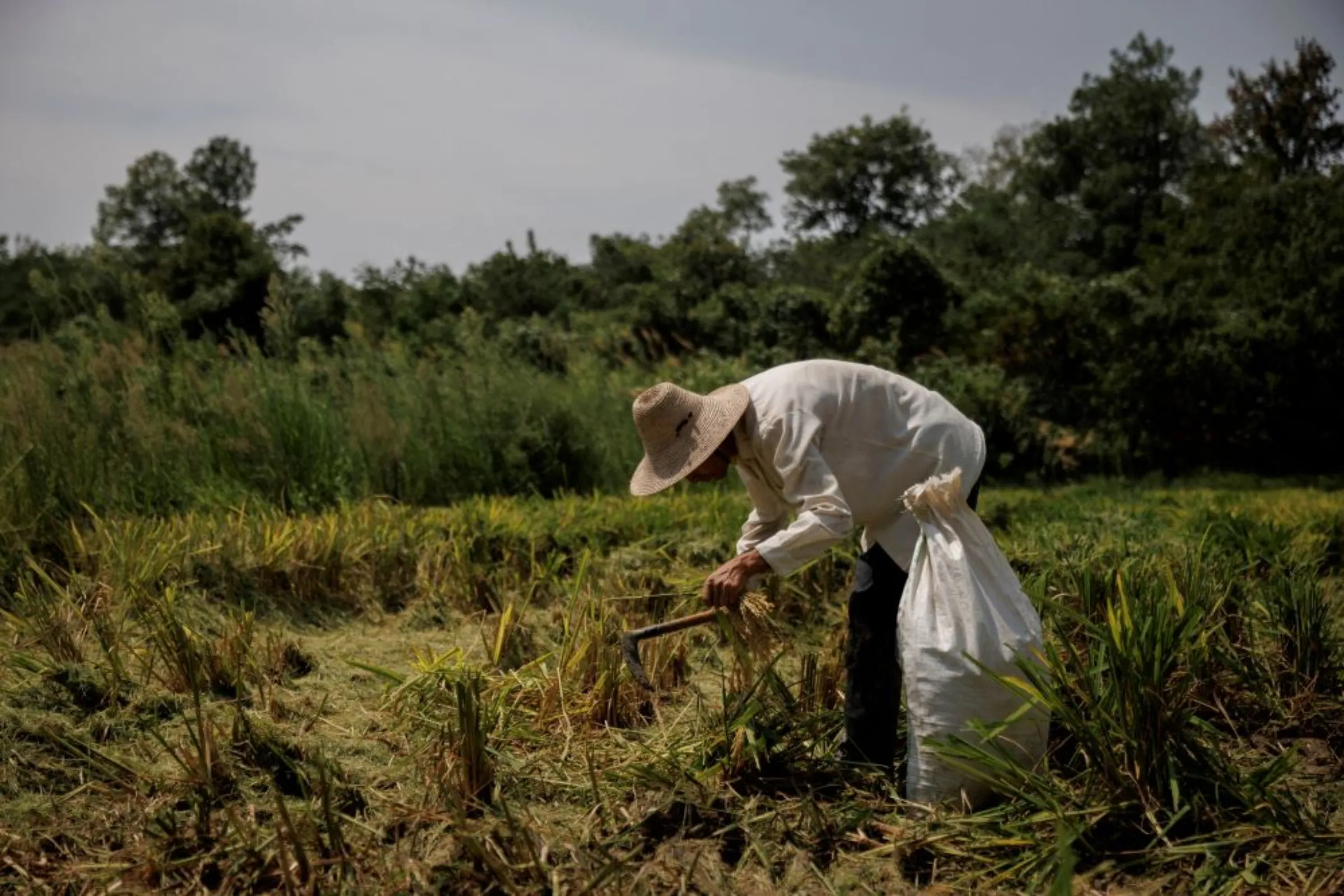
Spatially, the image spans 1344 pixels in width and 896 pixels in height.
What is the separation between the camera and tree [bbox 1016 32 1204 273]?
24938 mm

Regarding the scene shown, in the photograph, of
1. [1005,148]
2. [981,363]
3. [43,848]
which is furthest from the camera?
[1005,148]

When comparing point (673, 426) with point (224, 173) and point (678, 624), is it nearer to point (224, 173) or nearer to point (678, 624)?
point (678, 624)

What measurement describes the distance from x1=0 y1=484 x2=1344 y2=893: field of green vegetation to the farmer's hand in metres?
0.39

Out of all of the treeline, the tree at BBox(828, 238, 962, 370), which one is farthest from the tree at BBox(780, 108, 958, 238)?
the tree at BBox(828, 238, 962, 370)

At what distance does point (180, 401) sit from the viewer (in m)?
7.29

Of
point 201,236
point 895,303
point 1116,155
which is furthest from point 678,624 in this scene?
point 1116,155

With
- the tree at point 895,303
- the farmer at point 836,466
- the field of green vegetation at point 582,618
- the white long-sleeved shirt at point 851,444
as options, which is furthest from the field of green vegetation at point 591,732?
the tree at point 895,303

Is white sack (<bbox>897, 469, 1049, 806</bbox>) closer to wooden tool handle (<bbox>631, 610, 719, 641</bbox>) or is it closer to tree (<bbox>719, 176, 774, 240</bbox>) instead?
wooden tool handle (<bbox>631, 610, 719, 641</bbox>)

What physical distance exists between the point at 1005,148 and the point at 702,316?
28.9 metres

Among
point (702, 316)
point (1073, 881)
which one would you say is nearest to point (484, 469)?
point (1073, 881)

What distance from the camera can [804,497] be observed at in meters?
3.10

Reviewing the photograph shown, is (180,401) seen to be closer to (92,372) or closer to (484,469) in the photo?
(92,372)

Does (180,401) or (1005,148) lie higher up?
(1005,148)

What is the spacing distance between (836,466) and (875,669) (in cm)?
65
